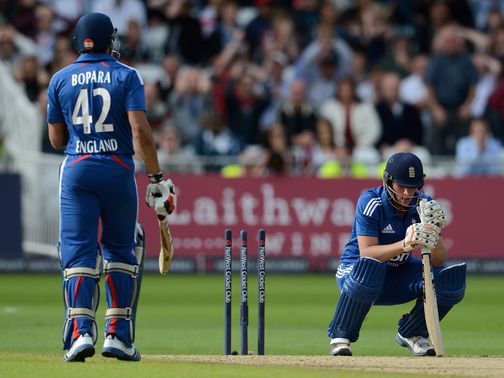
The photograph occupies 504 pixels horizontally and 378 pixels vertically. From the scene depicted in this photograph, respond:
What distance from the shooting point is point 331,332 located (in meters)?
10.8

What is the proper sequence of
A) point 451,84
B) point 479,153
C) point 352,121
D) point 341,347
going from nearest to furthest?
point 341,347 → point 479,153 → point 352,121 → point 451,84

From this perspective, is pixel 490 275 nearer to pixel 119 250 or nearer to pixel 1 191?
pixel 1 191

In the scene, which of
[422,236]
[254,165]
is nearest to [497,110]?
[254,165]

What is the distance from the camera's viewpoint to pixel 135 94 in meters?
9.20

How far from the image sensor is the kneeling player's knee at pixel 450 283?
34.7 feet

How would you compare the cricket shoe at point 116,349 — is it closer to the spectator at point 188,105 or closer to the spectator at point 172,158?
the spectator at point 172,158

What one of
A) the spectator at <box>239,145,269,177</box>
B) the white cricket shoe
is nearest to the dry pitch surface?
the white cricket shoe

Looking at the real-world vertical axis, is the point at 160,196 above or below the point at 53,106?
below

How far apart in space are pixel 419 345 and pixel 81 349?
3023 millimetres

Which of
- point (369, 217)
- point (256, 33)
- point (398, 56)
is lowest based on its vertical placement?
point (369, 217)

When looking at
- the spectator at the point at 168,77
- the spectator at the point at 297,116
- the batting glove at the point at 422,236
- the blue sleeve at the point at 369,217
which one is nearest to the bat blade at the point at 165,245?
the blue sleeve at the point at 369,217

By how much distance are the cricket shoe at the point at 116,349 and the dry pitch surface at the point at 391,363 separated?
0.64 m

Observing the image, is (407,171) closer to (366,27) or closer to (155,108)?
(155,108)

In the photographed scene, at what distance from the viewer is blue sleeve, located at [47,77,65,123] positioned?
940 centimetres
